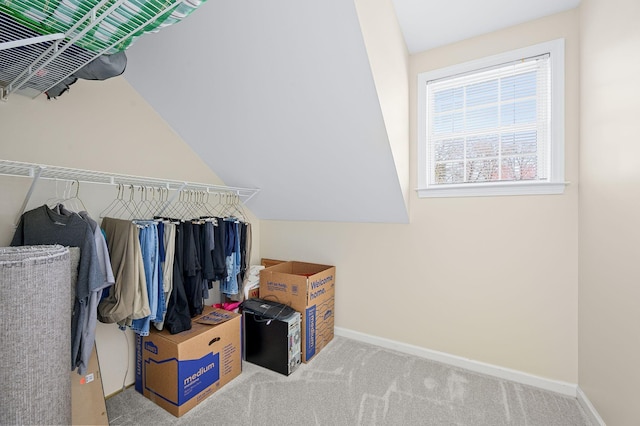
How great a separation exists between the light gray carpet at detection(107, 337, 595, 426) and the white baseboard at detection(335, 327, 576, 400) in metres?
0.05

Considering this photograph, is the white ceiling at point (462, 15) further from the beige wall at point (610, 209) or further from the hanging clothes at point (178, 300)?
the hanging clothes at point (178, 300)

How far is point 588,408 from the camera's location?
1.84 meters

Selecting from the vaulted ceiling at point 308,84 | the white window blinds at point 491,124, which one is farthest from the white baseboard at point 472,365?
the white window blinds at point 491,124

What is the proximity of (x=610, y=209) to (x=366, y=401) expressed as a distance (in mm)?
1903

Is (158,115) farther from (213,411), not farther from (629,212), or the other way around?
(629,212)

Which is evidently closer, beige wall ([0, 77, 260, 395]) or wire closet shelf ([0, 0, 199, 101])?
wire closet shelf ([0, 0, 199, 101])

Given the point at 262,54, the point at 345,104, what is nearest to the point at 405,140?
the point at 345,104

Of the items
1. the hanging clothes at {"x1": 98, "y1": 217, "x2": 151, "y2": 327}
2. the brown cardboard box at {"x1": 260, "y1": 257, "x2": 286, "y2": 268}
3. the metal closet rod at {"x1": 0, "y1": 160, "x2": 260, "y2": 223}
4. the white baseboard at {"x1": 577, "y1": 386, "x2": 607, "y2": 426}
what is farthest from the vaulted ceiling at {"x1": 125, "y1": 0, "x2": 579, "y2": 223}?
the white baseboard at {"x1": 577, "y1": 386, "x2": 607, "y2": 426}

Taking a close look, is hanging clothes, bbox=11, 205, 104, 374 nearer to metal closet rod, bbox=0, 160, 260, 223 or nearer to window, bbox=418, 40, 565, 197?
metal closet rod, bbox=0, 160, 260, 223

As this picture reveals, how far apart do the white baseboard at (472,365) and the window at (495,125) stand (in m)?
1.38

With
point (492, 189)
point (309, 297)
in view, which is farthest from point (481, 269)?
point (309, 297)

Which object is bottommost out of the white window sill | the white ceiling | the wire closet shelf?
the white window sill

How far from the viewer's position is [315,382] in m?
2.19

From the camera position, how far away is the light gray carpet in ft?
5.95
